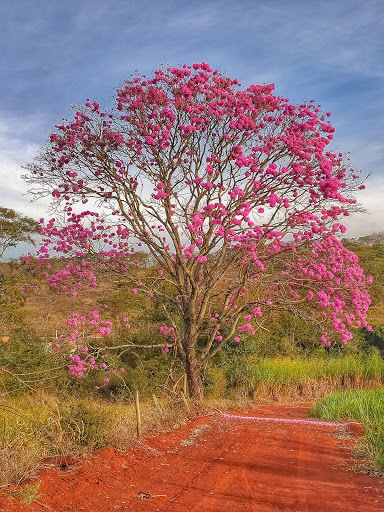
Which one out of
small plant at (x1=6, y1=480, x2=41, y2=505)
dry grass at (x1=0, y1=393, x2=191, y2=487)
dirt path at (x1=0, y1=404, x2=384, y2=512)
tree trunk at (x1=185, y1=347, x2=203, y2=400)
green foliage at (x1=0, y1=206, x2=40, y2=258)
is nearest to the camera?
small plant at (x1=6, y1=480, x2=41, y2=505)

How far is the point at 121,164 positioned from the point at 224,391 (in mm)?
6817

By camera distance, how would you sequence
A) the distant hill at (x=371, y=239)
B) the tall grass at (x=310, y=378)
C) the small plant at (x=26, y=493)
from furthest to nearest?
the distant hill at (x=371, y=239) < the tall grass at (x=310, y=378) < the small plant at (x=26, y=493)

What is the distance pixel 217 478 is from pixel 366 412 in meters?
3.01

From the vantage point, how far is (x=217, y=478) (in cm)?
566

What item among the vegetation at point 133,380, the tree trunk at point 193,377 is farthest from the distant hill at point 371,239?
the tree trunk at point 193,377

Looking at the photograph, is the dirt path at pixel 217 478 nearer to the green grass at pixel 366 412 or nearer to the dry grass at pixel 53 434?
the dry grass at pixel 53 434

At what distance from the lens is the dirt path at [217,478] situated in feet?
16.0

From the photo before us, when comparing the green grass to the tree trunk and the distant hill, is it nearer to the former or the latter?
the tree trunk

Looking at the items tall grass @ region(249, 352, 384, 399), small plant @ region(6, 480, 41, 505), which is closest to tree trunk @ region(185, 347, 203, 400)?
tall grass @ region(249, 352, 384, 399)

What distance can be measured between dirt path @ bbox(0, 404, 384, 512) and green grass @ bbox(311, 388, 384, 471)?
375 millimetres

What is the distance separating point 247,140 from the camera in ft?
33.9

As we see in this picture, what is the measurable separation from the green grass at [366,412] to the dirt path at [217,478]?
37cm

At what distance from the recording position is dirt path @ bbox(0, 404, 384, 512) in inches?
192

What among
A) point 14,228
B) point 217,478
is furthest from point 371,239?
point 217,478
